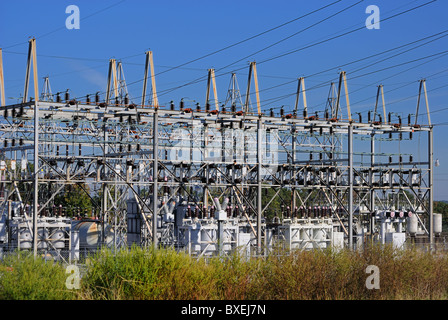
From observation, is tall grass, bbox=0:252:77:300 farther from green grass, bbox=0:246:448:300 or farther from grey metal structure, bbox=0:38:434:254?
grey metal structure, bbox=0:38:434:254

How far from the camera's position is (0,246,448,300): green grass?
59.2ft

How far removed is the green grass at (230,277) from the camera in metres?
18.0

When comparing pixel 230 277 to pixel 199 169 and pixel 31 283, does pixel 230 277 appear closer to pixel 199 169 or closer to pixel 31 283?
pixel 31 283

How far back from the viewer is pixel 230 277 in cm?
1997
